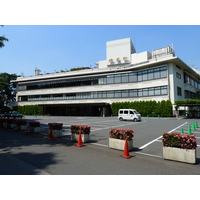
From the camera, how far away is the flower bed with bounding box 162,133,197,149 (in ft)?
18.8

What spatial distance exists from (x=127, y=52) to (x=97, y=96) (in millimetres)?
14915

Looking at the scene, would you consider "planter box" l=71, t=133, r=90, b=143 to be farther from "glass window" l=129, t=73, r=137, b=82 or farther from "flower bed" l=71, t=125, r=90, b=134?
"glass window" l=129, t=73, r=137, b=82

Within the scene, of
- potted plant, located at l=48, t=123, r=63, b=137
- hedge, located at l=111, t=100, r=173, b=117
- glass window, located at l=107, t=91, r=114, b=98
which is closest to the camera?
potted plant, located at l=48, t=123, r=63, b=137

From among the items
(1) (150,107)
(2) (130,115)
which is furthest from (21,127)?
(1) (150,107)

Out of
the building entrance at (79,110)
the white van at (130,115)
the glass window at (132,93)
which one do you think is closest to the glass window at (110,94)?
the building entrance at (79,110)

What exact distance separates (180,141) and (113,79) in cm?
3693

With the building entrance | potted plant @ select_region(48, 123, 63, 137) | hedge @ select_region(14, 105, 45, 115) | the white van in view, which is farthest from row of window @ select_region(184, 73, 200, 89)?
hedge @ select_region(14, 105, 45, 115)

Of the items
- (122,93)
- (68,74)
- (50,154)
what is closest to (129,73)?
(122,93)

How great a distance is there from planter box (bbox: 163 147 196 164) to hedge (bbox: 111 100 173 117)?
1145 inches

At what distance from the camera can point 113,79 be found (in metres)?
42.2

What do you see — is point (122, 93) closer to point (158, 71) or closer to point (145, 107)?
point (145, 107)

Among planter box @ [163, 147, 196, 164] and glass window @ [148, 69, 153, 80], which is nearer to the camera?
planter box @ [163, 147, 196, 164]

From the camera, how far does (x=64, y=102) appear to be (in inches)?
1900

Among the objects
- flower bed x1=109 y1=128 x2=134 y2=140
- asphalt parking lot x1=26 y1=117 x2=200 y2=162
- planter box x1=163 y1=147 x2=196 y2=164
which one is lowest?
asphalt parking lot x1=26 y1=117 x2=200 y2=162
